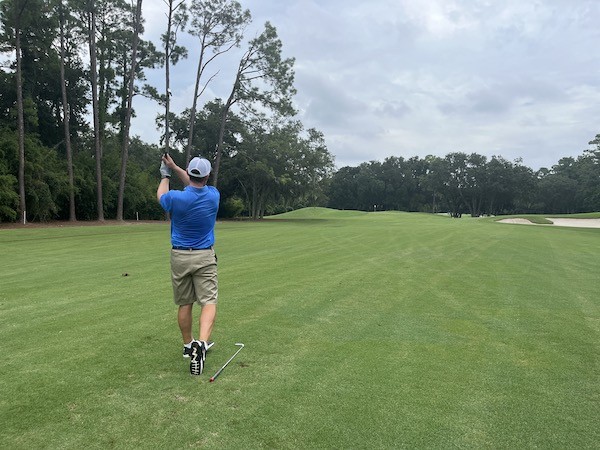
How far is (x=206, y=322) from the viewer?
4559 millimetres

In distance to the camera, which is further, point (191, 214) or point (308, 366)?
point (191, 214)

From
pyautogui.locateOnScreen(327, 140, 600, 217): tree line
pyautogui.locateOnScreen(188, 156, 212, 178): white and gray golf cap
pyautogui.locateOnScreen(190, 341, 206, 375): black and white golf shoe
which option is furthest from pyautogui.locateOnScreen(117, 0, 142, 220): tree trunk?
pyautogui.locateOnScreen(327, 140, 600, 217): tree line

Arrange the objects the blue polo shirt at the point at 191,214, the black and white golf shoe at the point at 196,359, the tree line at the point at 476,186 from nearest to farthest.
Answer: the black and white golf shoe at the point at 196,359, the blue polo shirt at the point at 191,214, the tree line at the point at 476,186

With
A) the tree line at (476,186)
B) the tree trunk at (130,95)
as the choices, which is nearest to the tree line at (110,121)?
the tree trunk at (130,95)

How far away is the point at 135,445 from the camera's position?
9.78 feet

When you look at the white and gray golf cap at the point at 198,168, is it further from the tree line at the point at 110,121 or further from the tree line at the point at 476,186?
the tree line at the point at 476,186

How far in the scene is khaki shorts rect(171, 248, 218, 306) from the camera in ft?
15.0

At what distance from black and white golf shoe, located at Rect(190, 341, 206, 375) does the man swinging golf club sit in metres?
0.20

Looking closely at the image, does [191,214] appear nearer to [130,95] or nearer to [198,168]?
[198,168]

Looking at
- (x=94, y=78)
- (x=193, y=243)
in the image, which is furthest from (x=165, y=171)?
(x=94, y=78)

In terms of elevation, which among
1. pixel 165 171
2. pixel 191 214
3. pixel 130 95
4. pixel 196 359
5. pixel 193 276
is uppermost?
pixel 130 95

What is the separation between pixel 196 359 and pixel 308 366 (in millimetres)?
1114

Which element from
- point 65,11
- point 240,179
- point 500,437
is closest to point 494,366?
point 500,437

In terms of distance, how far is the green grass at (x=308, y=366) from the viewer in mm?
3197
